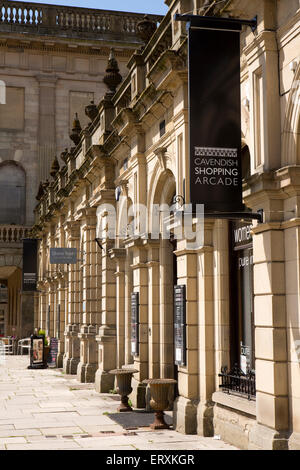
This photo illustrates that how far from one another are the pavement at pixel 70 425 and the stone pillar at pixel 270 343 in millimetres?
1556

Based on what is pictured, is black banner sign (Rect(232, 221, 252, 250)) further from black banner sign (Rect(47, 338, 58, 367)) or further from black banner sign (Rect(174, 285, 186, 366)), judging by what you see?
black banner sign (Rect(47, 338, 58, 367))

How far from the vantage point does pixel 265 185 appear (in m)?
9.21

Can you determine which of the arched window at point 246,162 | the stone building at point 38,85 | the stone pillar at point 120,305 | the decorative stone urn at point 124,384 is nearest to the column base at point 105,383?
the stone pillar at point 120,305

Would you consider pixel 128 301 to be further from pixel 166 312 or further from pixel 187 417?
pixel 187 417

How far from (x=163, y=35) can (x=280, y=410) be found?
340 inches

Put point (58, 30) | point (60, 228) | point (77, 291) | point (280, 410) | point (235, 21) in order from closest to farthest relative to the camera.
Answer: point (280, 410), point (235, 21), point (77, 291), point (60, 228), point (58, 30)

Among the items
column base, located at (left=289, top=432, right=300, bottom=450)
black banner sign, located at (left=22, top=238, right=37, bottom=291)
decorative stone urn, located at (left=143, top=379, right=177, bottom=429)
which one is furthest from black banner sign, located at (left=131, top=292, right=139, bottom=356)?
black banner sign, located at (left=22, top=238, right=37, bottom=291)

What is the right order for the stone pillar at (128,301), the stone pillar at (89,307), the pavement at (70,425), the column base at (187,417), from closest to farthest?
1. the pavement at (70,425)
2. the column base at (187,417)
3. the stone pillar at (128,301)
4. the stone pillar at (89,307)

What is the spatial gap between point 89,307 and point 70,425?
28.4 ft

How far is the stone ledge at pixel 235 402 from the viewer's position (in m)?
10.0

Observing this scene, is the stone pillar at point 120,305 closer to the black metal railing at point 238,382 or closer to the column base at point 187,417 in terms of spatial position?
the column base at point 187,417

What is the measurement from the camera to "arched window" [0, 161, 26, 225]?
39438 mm
